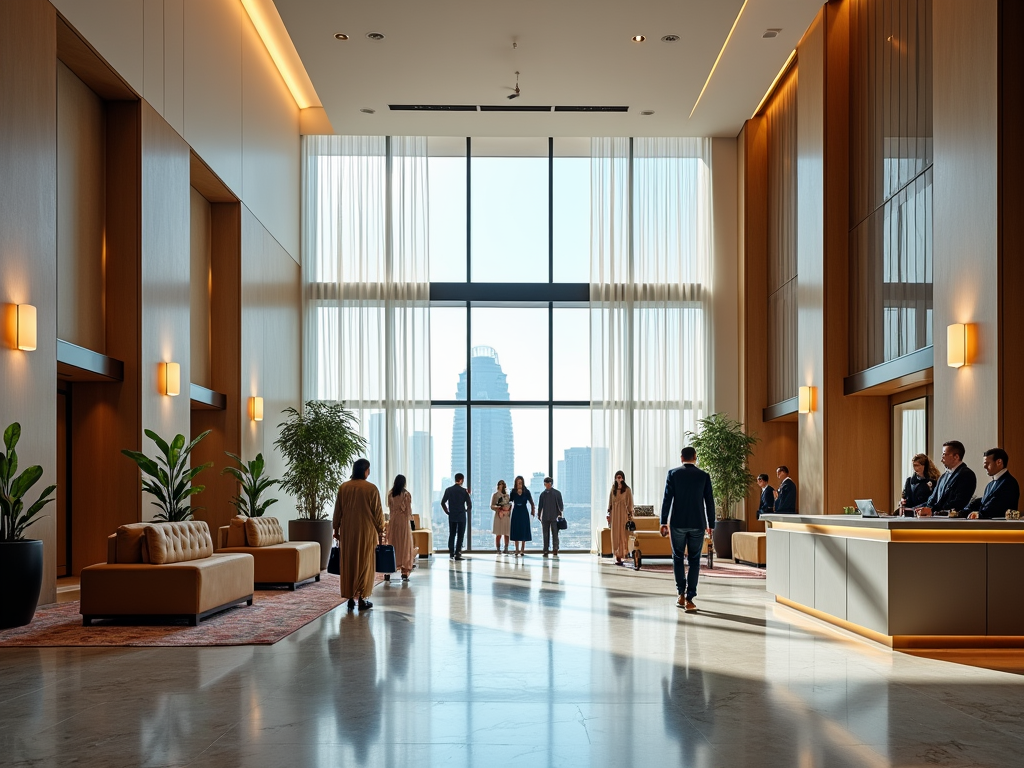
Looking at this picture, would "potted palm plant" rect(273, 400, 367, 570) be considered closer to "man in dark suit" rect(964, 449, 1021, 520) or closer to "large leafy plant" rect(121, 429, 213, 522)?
"large leafy plant" rect(121, 429, 213, 522)

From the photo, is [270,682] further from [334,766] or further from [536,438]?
[536,438]

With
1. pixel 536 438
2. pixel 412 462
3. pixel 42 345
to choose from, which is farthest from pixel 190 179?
pixel 536 438

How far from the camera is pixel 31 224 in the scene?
888 centimetres

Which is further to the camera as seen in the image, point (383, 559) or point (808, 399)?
point (808, 399)

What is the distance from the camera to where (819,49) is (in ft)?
45.8

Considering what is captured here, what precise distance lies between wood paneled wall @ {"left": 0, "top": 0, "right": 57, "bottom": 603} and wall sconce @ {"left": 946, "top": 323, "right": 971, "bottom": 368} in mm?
8641

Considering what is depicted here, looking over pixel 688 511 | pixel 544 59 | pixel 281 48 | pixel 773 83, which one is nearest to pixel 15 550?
pixel 688 511

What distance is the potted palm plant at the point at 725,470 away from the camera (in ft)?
55.2

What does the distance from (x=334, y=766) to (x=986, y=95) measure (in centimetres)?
832

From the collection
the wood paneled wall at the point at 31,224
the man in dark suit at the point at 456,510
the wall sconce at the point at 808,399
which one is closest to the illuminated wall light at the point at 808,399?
the wall sconce at the point at 808,399

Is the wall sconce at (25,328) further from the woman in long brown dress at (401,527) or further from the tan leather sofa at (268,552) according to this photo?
the woman in long brown dress at (401,527)

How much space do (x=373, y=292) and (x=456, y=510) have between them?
16.8 ft

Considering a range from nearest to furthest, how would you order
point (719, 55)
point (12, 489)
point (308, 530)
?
point (12, 489) < point (308, 530) < point (719, 55)

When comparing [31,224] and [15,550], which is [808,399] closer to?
[31,224]
